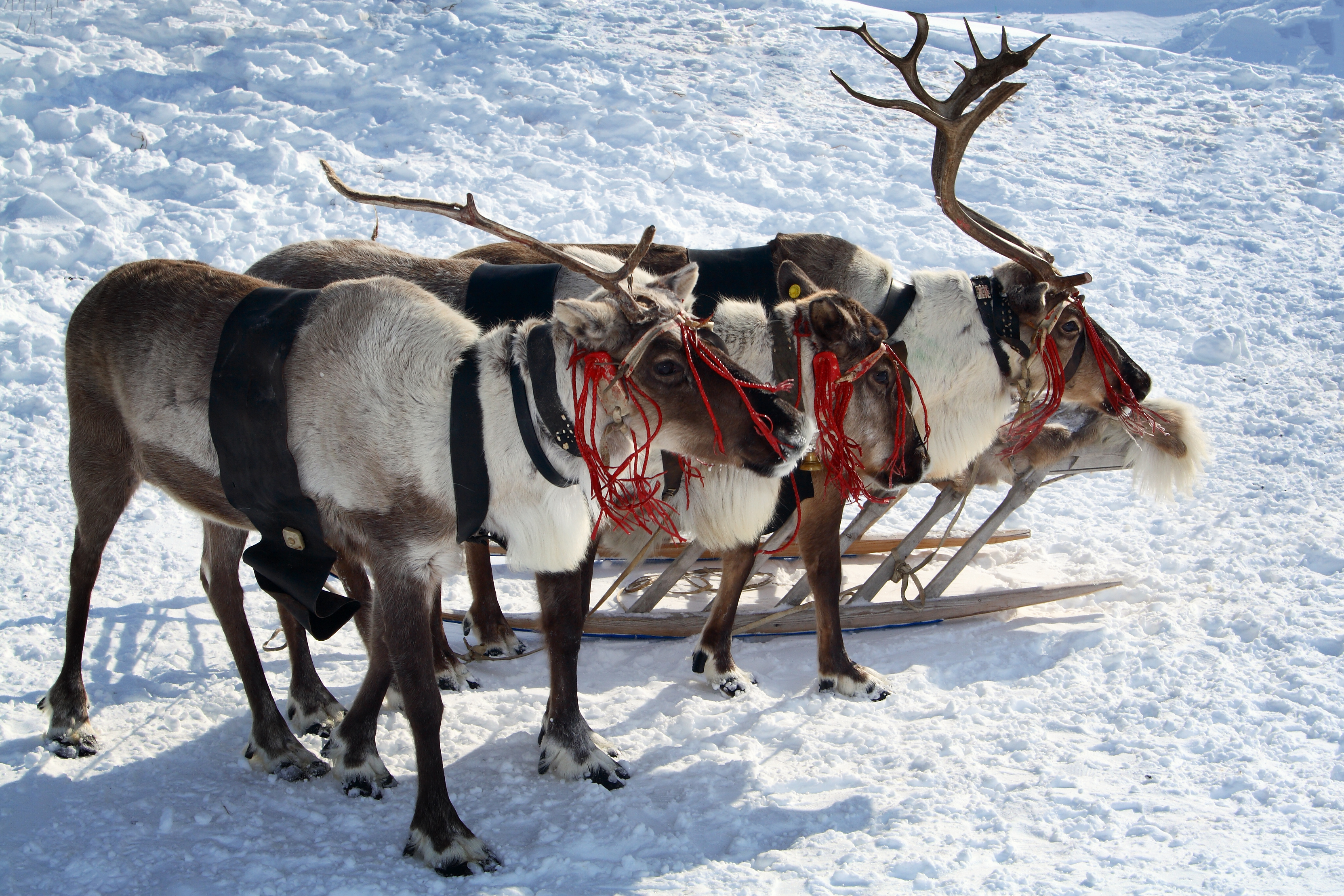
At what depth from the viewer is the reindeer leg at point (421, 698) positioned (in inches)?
119

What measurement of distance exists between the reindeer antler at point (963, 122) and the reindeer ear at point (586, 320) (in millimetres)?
2035

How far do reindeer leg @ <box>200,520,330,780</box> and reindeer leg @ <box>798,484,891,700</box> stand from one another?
2.20 m

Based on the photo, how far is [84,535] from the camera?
3.71 m

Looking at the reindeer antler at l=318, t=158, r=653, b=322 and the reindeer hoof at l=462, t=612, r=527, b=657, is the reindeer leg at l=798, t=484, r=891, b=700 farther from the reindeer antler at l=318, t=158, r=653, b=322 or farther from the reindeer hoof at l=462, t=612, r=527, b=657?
the reindeer antler at l=318, t=158, r=653, b=322

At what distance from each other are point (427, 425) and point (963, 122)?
2897 mm

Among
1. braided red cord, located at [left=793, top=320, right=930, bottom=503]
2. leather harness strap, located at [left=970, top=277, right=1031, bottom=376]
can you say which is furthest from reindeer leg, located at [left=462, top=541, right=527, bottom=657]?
leather harness strap, located at [left=970, top=277, right=1031, bottom=376]

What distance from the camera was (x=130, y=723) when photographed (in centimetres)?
372

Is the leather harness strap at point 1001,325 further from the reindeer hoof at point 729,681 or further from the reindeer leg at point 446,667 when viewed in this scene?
the reindeer leg at point 446,667

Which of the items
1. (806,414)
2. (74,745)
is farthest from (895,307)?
(74,745)

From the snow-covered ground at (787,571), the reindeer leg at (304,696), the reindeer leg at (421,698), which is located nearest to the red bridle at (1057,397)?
the snow-covered ground at (787,571)

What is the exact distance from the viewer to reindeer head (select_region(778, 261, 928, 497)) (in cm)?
382

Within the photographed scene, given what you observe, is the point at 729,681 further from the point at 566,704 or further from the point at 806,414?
the point at 806,414

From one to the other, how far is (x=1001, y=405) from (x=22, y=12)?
10759 millimetres

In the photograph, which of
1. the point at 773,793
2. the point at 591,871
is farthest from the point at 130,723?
the point at 773,793
